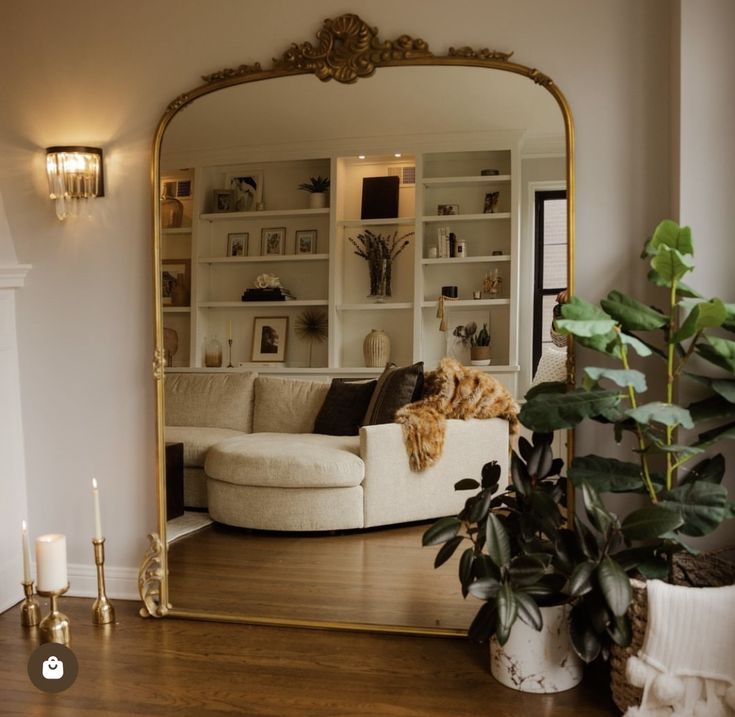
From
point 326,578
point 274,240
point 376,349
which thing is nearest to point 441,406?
point 376,349

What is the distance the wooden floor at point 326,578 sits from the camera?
112 inches

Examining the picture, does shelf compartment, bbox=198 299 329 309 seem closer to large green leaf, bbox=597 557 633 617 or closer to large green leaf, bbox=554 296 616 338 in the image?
large green leaf, bbox=554 296 616 338

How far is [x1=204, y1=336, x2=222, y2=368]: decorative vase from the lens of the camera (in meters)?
3.01

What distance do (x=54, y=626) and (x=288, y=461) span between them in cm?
98

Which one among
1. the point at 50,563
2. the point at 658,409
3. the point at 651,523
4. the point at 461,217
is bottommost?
the point at 50,563

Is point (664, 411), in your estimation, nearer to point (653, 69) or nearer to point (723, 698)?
point (723, 698)

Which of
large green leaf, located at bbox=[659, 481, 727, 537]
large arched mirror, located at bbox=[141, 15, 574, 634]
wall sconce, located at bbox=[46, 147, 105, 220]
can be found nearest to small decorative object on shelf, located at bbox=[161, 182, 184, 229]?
large arched mirror, located at bbox=[141, 15, 574, 634]

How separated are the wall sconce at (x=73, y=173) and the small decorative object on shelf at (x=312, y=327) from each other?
0.94 meters

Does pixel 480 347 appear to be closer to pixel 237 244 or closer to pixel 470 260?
pixel 470 260

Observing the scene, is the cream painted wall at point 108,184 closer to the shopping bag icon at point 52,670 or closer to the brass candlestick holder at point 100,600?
the brass candlestick holder at point 100,600

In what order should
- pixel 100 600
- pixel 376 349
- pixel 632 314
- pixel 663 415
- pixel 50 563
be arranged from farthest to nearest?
pixel 100 600 → pixel 376 349 → pixel 50 563 → pixel 632 314 → pixel 663 415

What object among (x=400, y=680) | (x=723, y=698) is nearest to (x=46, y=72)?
(x=400, y=680)

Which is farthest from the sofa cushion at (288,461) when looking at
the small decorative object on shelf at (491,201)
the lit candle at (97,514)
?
the small decorative object on shelf at (491,201)

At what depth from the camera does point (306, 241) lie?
292cm
